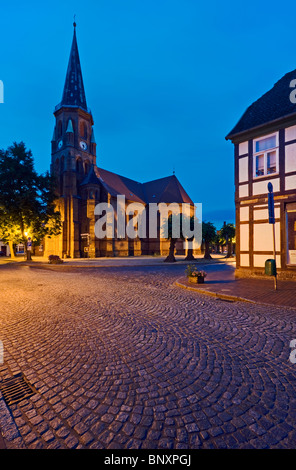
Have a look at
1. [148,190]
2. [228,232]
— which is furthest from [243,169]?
[148,190]

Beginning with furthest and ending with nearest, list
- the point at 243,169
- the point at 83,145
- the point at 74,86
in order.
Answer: the point at 74,86
the point at 83,145
the point at 243,169

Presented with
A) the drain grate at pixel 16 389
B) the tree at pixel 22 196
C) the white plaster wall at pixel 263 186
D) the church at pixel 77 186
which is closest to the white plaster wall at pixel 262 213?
the white plaster wall at pixel 263 186

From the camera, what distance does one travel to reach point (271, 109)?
35.9 ft

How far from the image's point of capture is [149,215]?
49.4 metres

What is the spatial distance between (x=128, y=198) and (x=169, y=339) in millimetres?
42404

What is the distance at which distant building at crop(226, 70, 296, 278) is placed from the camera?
10273 mm

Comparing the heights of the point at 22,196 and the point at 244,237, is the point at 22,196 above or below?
above

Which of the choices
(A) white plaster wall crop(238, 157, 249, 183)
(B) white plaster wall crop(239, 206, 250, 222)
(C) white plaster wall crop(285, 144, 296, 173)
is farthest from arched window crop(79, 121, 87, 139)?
(C) white plaster wall crop(285, 144, 296, 173)

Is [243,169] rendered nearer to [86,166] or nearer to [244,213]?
[244,213]

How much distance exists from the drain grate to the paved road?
2.9 inches

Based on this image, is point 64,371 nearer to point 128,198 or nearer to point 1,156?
point 1,156

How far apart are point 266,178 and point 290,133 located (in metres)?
2.25

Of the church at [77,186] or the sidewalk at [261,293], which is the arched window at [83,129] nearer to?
the church at [77,186]

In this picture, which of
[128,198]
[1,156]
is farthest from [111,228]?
[1,156]
